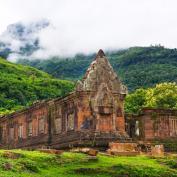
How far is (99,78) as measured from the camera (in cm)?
3969

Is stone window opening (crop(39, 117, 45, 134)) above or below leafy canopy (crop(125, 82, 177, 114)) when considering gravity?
below

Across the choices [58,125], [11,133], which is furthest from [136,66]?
[58,125]

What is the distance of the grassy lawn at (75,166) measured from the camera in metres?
24.2

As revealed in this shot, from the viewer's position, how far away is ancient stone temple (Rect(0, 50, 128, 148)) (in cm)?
3800

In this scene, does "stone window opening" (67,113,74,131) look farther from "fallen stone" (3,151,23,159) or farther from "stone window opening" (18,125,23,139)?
"fallen stone" (3,151,23,159)

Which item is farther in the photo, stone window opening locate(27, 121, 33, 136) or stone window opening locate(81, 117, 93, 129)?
stone window opening locate(27, 121, 33, 136)

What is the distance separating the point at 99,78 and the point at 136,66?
6490cm

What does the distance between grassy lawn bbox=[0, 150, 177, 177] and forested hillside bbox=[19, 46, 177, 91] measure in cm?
6249

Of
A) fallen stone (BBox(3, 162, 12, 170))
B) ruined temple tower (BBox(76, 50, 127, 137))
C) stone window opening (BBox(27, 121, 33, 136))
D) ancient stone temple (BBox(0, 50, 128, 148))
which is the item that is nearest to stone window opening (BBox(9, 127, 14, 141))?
stone window opening (BBox(27, 121, 33, 136))

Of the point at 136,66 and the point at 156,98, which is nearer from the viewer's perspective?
the point at 156,98

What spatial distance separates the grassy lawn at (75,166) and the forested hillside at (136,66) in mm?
62489

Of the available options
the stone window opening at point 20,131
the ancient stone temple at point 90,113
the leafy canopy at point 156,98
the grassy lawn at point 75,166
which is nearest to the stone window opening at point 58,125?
the ancient stone temple at point 90,113

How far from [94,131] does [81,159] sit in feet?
33.4

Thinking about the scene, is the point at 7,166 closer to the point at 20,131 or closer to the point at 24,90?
the point at 20,131
